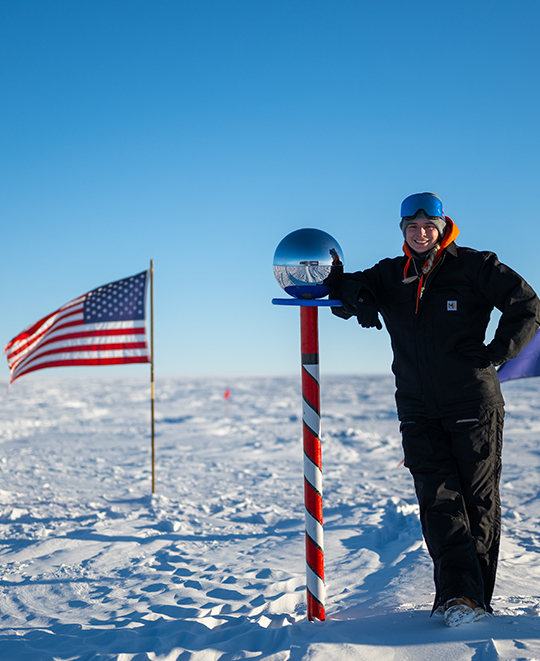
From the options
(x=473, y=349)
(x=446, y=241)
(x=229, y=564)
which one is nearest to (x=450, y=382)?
(x=473, y=349)

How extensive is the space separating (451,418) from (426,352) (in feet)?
1.10

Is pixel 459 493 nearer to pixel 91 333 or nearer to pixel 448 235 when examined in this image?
pixel 448 235

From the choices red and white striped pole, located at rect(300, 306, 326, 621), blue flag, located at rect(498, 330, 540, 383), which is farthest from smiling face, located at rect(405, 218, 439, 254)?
blue flag, located at rect(498, 330, 540, 383)

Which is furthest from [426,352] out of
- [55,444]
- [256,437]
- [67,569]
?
[55,444]

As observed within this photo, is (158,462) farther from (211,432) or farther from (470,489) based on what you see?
(470,489)

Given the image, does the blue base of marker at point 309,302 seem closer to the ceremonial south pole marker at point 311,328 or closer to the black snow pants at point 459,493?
the ceremonial south pole marker at point 311,328

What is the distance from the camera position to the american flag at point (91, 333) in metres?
Result: 6.29

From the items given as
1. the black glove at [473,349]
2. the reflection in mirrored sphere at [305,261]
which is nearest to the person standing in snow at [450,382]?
the black glove at [473,349]

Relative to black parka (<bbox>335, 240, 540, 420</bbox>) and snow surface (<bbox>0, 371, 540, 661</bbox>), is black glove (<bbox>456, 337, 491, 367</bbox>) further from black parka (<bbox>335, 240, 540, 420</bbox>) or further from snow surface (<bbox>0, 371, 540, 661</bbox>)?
snow surface (<bbox>0, 371, 540, 661</bbox>)

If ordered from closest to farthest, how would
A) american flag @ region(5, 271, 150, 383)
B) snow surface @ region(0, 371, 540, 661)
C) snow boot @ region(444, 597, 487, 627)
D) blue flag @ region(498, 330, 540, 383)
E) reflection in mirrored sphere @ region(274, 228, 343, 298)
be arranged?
snow boot @ region(444, 597, 487, 627) < snow surface @ region(0, 371, 540, 661) < reflection in mirrored sphere @ region(274, 228, 343, 298) < blue flag @ region(498, 330, 540, 383) < american flag @ region(5, 271, 150, 383)

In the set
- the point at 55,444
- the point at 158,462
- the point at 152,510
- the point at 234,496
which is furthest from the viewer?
the point at 55,444

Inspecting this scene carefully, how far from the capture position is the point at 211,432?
13.5m

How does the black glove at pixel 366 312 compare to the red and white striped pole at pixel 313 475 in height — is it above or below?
Answer: above

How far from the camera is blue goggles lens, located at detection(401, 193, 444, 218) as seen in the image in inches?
96.3
